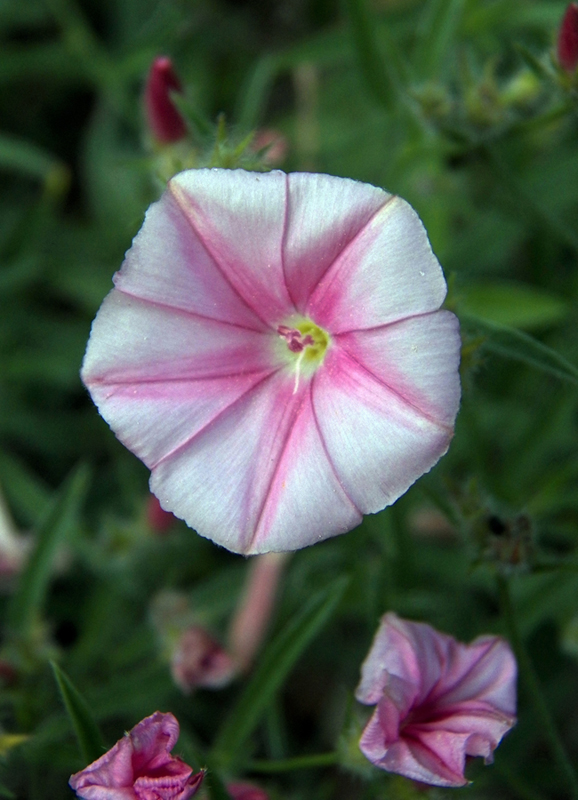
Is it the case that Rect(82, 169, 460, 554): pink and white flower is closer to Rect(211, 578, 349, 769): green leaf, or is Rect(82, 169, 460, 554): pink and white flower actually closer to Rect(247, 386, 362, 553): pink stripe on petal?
Rect(247, 386, 362, 553): pink stripe on petal

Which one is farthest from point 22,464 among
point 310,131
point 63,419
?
point 310,131

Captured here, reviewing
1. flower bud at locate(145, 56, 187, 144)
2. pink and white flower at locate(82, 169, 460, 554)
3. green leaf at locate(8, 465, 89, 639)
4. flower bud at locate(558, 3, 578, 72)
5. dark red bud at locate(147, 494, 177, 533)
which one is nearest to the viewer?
pink and white flower at locate(82, 169, 460, 554)

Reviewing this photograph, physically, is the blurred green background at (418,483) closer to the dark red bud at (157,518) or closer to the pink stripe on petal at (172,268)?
the dark red bud at (157,518)

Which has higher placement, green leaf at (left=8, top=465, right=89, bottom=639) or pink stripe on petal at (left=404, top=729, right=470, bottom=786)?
green leaf at (left=8, top=465, right=89, bottom=639)

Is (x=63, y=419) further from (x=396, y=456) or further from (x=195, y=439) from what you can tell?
(x=396, y=456)

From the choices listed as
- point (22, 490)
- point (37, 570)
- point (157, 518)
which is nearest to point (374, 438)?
point (37, 570)

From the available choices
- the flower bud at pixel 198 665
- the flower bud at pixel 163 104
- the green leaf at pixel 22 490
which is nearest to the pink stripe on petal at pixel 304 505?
the flower bud at pixel 198 665

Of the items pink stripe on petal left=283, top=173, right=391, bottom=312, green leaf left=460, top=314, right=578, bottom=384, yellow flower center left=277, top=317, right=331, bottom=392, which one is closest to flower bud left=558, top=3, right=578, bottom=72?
green leaf left=460, top=314, right=578, bottom=384
